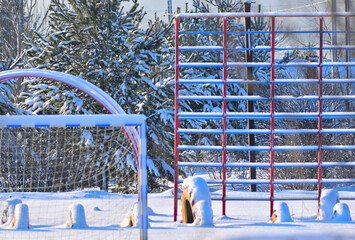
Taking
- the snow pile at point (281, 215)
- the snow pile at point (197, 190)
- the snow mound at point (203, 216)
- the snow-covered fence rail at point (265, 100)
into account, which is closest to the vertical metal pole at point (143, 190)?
the snow mound at point (203, 216)

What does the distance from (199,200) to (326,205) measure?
1589 mm

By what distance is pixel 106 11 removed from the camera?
40.4 ft

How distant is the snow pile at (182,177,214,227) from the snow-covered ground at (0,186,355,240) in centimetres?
10

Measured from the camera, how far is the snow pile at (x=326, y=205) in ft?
20.9

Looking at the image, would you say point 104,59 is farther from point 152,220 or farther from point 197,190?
point 197,190

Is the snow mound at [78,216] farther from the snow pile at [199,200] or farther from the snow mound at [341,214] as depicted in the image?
the snow mound at [341,214]

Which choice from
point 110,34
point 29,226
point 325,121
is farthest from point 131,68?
point 29,226

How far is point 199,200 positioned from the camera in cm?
589

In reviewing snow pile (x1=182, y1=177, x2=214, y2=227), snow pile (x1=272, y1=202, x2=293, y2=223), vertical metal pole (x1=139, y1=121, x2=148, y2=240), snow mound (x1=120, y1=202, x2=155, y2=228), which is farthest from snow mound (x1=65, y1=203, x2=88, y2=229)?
snow pile (x1=272, y1=202, x2=293, y2=223)

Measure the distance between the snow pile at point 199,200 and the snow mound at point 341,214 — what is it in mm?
1500

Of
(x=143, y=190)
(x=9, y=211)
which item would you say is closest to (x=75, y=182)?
(x=9, y=211)

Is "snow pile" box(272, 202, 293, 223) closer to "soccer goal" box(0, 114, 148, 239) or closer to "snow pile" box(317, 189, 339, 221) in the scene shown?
"snow pile" box(317, 189, 339, 221)

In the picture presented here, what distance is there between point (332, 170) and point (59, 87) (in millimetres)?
Answer: 6447

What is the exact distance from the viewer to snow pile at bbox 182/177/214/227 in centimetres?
572
